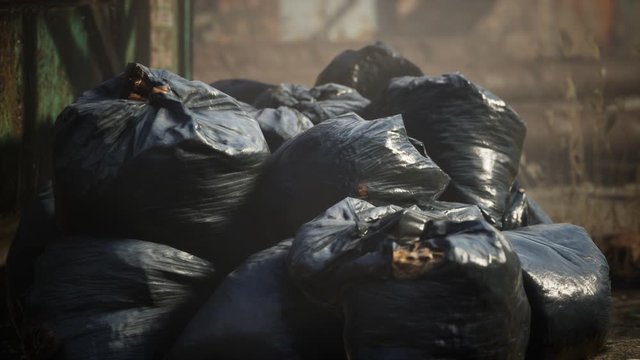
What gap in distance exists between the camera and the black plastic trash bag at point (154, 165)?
7.69 feet

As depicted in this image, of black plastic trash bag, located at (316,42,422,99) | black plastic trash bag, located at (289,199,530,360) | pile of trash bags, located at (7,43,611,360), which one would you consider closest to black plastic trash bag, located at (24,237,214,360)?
pile of trash bags, located at (7,43,611,360)

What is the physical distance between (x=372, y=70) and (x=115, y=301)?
1.89 meters

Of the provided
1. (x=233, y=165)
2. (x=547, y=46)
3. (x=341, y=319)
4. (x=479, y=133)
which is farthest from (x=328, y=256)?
(x=547, y=46)

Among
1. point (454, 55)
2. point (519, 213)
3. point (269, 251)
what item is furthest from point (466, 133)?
point (454, 55)

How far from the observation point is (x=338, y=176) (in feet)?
8.05

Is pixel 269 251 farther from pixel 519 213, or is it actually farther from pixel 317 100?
pixel 317 100

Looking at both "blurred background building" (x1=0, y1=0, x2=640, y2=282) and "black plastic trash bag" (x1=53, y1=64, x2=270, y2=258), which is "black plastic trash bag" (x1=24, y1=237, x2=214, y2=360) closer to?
"black plastic trash bag" (x1=53, y1=64, x2=270, y2=258)

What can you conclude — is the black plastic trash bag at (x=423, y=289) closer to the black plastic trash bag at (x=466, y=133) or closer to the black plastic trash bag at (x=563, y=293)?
the black plastic trash bag at (x=563, y=293)

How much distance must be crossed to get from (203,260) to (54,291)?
441mm

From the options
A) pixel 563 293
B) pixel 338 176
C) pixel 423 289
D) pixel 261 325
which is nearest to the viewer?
pixel 423 289

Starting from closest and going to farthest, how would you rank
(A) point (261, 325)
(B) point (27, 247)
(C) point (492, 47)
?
(A) point (261, 325), (B) point (27, 247), (C) point (492, 47)

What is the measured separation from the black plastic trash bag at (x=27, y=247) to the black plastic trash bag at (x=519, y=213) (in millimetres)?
1534

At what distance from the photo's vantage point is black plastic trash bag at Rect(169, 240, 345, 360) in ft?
6.86

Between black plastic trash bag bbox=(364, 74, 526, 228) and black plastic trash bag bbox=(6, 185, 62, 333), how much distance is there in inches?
Result: 50.1
